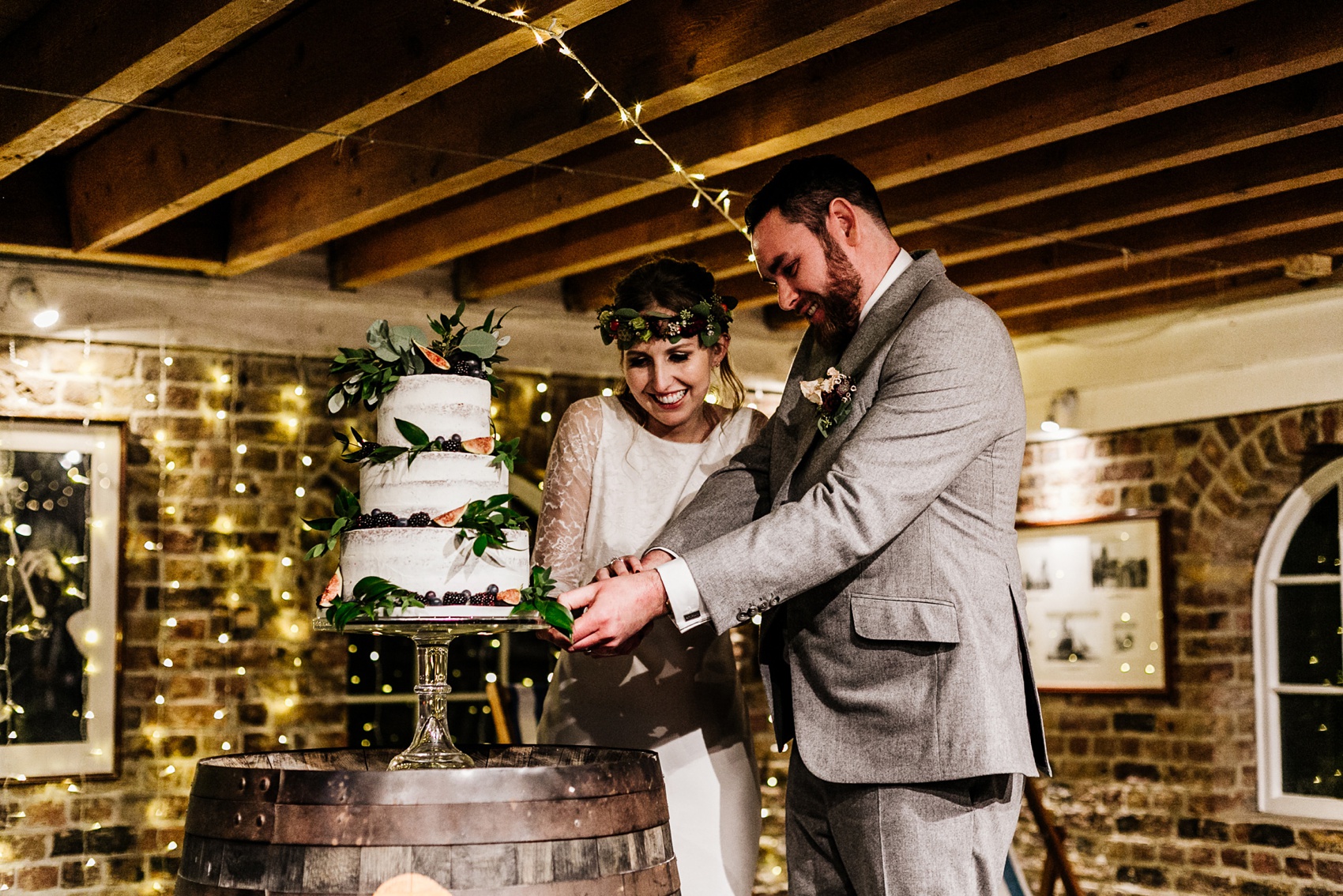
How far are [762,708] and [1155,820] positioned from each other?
1.82m

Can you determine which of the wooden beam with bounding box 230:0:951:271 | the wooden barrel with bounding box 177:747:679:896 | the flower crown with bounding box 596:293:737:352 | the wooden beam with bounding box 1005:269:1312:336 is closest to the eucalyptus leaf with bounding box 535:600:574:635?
the wooden barrel with bounding box 177:747:679:896

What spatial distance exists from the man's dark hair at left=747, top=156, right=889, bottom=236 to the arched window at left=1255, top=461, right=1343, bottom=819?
399 cm

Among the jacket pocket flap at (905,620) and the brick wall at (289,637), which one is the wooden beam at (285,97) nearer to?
the brick wall at (289,637)

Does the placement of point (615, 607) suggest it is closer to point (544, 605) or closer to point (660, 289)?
point (544, 605)

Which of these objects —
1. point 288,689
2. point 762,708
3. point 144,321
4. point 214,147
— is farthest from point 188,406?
point 762,708

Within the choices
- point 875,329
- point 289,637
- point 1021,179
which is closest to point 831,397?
point 875,329

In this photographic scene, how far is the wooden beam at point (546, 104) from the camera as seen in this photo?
3129 mm

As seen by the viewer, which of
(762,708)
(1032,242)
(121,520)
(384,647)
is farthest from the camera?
(762,708)

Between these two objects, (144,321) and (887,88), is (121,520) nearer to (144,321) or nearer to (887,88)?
(144,321)

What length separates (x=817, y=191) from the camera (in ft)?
7.60

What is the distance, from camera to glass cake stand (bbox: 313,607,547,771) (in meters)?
1.91

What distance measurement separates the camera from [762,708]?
6.59 m

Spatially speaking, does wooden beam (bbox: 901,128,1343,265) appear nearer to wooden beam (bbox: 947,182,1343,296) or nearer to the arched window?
wooden beam (bbox: 947,182,1343,296)

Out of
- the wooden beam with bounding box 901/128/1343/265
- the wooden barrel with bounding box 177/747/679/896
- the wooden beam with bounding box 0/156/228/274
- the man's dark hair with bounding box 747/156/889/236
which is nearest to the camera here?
the wooden barrel with bounding box 177/747/679/896
